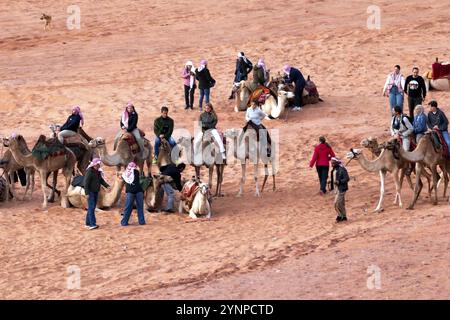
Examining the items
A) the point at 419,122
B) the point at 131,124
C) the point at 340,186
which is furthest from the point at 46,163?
the point at 419,122

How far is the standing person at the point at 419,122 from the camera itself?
2656cm

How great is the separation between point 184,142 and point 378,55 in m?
13.5

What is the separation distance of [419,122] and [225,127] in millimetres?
8211

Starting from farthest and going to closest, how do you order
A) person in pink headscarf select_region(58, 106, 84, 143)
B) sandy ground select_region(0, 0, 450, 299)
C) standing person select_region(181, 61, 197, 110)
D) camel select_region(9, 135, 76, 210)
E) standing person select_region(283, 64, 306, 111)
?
standing person select_region(181, 61, 197, 110)
standing person select_region(283, 64, 306, 111)
person in pink headscarf select_region(58, 106, 84, 143)
camel select_region(9, 135, 76, 210)
sandy ground select_region(0, 0, 450, 299)

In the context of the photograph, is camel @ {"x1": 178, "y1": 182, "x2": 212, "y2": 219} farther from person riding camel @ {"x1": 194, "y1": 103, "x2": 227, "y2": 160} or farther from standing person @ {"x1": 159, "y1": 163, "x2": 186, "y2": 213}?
person riding camel @ {"x1": 194, "y1": 103, "x2": 227, "y2": 160}

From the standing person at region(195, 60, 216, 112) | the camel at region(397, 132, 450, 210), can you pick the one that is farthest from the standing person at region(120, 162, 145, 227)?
the standing person at region(195, 60, 216, 112)

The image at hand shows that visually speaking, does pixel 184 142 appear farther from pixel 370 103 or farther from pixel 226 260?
pixel 370 103

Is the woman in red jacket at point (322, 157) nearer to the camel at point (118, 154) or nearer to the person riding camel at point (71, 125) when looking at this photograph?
the camel at point (118, 154)

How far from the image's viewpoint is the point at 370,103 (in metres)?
35.9

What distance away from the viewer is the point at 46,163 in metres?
27.8

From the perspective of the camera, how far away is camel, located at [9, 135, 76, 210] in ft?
91.0

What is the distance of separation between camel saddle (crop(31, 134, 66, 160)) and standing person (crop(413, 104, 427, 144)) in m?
6.88
